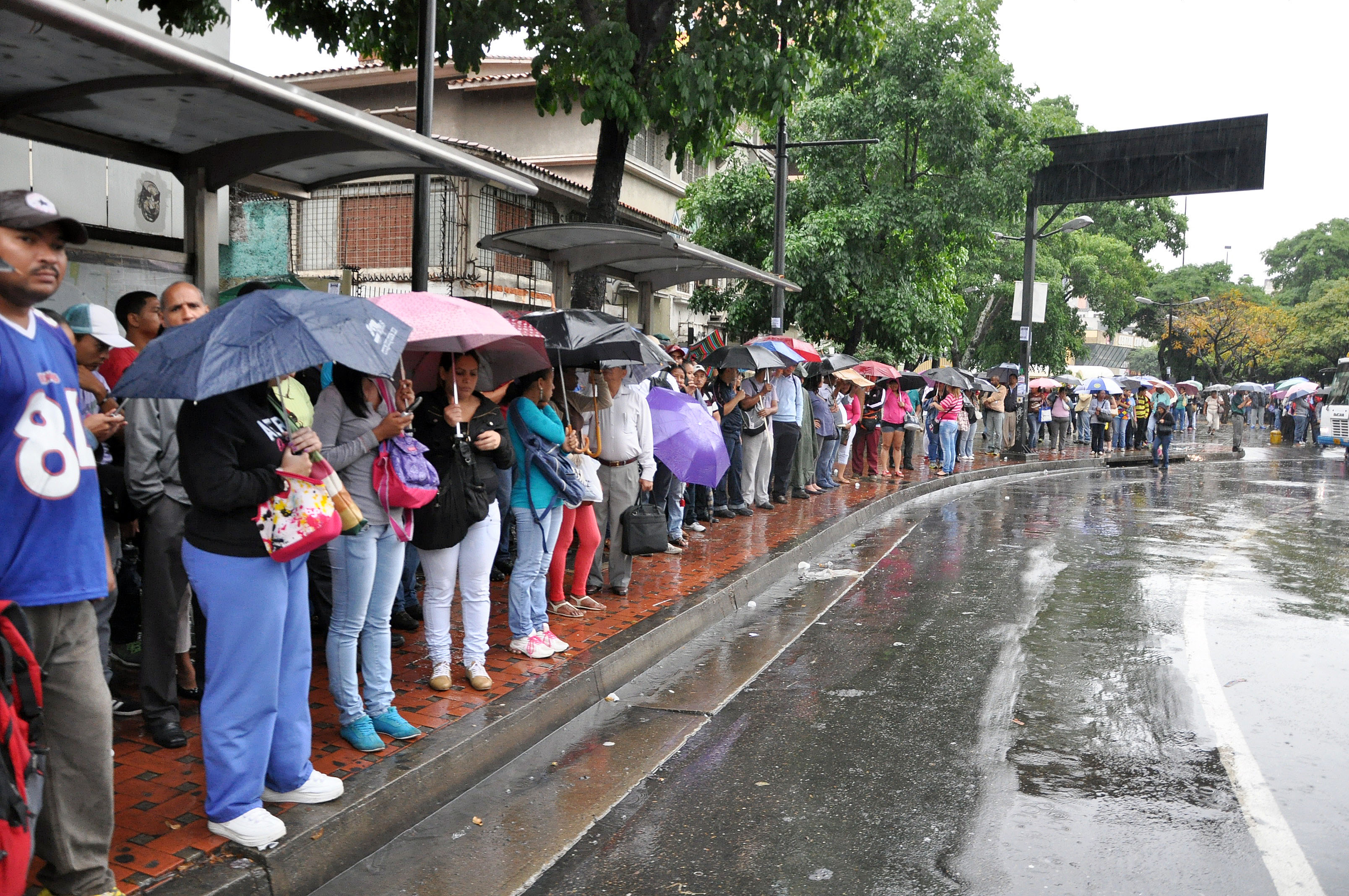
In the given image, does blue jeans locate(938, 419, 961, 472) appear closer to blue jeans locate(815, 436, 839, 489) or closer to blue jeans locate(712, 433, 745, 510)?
blue jeans locate(815, 436, 839, 489)

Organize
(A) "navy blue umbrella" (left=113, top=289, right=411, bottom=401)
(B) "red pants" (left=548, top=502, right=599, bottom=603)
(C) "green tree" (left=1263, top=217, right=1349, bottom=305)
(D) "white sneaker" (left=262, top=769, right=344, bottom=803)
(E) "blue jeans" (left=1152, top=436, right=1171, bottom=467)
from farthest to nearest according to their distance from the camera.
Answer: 1. (C) "green tree" (left=1263, top=217, right=1349, bottom=305)
2. (E) "blue jeans" (left=1152, top=436, right=1171, bottom=467)
3. (B) "red pants" (left=548, top=502, right=599, bottom=603)
4. (D) "white sneaker" (left=262, top=769, right=344, bottom=803)
5. (A) "navy blue umbrella" (left=113, top=289, right=411, bottom=401)

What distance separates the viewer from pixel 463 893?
12.5ft

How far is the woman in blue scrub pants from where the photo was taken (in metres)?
3.78

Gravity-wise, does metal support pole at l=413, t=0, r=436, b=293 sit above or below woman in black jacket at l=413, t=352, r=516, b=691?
above

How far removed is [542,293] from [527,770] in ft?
55.0

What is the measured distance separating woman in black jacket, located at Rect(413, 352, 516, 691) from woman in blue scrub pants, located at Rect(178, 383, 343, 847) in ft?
4.67

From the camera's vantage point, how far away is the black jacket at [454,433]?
5504 millimetres

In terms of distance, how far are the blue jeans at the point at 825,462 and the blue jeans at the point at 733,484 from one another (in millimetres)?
3135

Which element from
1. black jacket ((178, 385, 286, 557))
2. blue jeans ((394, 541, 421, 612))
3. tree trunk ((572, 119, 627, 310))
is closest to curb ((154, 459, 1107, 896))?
black jacket ((178, 385, 286, 557))

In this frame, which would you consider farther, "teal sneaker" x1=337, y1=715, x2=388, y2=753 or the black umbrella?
the black umbrella

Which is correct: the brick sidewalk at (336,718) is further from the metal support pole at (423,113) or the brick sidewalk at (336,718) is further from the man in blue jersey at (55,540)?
the metal support pole at (423,113)

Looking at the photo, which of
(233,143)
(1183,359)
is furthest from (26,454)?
(1183,359)

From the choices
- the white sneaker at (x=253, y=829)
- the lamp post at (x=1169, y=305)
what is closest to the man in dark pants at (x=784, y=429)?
the white sneaker at (x=253, y=829)

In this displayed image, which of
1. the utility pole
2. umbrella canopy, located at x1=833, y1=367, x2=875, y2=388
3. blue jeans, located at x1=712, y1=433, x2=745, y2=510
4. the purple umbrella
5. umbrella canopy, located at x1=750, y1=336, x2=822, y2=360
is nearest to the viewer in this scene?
the purple umbrella
